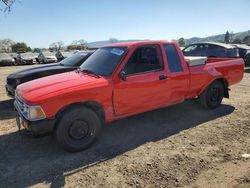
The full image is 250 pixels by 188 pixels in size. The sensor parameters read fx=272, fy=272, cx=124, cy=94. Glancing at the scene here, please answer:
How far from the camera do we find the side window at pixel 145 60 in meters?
5.37

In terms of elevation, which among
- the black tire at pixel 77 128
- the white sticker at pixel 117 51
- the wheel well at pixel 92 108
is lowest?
the black tire at pixel 77 128

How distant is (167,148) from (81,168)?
1.54m

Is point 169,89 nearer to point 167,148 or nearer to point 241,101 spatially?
point 167,148

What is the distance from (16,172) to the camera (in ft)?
13.5

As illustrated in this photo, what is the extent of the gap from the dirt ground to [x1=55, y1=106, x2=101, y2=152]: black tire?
0.54 ft

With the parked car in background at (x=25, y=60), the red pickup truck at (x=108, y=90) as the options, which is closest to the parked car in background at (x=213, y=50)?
the red pickup truck at (x=108, y=90)

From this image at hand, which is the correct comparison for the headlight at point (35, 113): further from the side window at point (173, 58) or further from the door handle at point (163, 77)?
the side window at point (173, 58)

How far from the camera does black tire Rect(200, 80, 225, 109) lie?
670 centimetres

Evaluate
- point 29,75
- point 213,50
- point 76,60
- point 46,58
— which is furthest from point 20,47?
point 29,75

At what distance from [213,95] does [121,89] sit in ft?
9.73

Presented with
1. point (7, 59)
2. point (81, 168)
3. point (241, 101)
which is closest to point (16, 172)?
point (81, 168)

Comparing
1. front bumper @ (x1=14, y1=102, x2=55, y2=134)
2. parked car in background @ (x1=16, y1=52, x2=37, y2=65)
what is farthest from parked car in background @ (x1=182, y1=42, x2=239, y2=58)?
parked car in background @ (x1=16, y1=52, x2=37, y2=65)

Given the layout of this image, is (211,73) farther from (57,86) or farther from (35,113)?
(35,113)

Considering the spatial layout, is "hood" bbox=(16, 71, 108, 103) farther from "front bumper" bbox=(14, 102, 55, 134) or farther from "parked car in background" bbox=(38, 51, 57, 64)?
"parked car in background" bbox=(38, 51, 57, 64)
